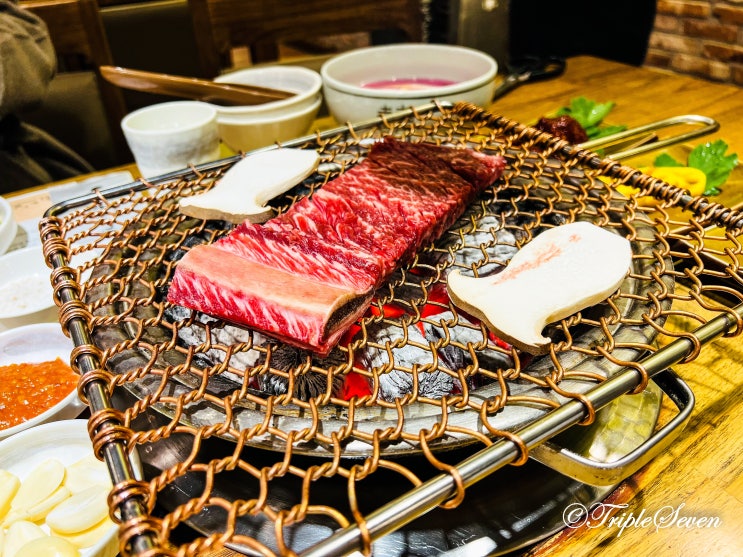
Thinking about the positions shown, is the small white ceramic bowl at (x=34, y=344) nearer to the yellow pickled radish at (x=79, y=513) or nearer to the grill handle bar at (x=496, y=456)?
the yellow pickled radish at (x=79, y=513)

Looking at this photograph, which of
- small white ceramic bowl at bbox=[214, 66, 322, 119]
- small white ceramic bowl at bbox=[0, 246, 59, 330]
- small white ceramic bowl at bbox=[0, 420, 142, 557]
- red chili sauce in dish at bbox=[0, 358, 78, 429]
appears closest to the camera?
small white ceramic bowl at bbox=[0, 420, 142, 557]

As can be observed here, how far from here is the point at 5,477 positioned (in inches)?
51.5

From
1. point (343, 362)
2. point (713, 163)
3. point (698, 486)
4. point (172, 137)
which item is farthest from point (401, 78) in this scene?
point (698, 486)

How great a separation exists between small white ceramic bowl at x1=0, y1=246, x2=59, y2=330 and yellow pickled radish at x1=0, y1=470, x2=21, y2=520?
2.42 ft

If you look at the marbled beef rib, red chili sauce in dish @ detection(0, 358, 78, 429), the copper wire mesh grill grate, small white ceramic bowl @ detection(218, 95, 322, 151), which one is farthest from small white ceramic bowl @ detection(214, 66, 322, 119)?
red chili sauce in dish @ detection(0, 358, 78, 429)

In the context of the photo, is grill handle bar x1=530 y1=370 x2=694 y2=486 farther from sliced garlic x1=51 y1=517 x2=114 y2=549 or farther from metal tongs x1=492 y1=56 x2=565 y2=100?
metal tongs x1=492 y1=56 x2=565 y2=100

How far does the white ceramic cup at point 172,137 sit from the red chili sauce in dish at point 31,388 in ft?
3.31

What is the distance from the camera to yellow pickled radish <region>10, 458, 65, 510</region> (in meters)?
1.29

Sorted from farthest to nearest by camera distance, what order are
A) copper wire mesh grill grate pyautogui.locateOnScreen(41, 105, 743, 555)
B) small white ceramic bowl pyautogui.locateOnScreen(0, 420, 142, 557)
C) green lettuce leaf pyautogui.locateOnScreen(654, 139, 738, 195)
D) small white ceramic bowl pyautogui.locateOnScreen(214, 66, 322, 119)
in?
small white ceramic bowl pyautogui.locateOnScreen(214, 66, 322, 119)
green lettuce leaf pyautogui.locateOnScreen(654, 139, 738, 195)
small white ceramic bowl pyautogui.locateOnScreen(0, 420, 142, 557)
copper wire mesh grill grate pyautogui.locateOnScreen(41, 105, 743, 555)

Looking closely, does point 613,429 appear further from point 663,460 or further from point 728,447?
point 728,447

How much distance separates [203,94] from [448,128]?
1234mm

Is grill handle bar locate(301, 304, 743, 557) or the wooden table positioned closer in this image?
grill handle bar locate(301, 304, 743, 557)

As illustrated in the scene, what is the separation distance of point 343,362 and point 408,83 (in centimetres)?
227

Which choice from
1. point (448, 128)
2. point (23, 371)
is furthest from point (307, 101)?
point (23, 371)
